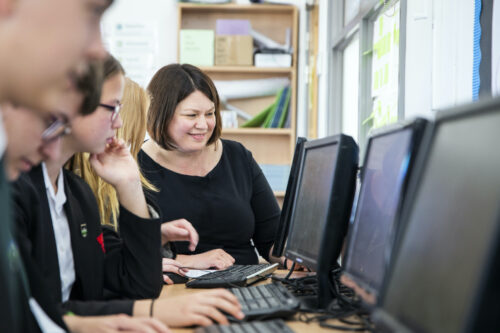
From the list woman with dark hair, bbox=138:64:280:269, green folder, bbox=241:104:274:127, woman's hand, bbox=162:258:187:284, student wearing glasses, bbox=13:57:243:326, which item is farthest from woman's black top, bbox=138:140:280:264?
green folder, bbox=241:104:274:127

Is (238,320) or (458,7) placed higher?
(458,7)

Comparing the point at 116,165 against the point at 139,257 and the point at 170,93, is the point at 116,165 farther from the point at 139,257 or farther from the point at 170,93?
the point at 170,93

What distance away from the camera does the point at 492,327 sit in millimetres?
556

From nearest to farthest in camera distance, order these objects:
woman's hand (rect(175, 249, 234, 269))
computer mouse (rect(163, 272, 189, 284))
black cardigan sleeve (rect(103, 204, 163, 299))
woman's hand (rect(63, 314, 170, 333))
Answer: woman's hand (rect(63, 314, 170, 333)) → black cardigan sleeve (rect(103, 204, 163, 299)) → computer mouse (rect(163, 272, 189, 284)) → woman's hand (rect(175, 249, 234, 269))

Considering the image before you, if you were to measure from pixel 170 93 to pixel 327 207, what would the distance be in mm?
1272

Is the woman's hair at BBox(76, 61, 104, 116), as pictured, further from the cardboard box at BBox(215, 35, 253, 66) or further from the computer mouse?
the cardboard box at BBox(215, 35, 253, 66)

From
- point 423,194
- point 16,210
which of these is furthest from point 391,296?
point 16,210

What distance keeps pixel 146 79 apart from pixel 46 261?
10.9 feet

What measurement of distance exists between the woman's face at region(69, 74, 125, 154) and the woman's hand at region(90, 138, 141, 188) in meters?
0.19

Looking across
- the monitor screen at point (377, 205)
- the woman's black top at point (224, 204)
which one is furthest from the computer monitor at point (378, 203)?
the woman's black top at point (224, 204)

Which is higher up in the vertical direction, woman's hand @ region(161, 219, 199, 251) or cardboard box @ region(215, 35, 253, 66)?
cardboard box @ region(215, 35, 253, 66)

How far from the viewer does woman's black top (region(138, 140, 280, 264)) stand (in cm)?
229

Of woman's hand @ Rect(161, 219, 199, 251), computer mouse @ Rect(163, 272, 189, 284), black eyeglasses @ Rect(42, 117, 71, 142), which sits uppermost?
black eyeglasses @ Rect(42, 117, 71, 142)

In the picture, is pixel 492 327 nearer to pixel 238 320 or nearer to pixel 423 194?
pixel 423 194
